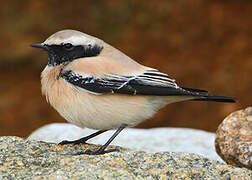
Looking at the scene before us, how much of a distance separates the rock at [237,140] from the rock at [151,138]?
1.58m

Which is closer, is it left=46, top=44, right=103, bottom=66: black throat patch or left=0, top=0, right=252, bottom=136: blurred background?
left=46, top=44, right=103, bottom=66: black throat patch

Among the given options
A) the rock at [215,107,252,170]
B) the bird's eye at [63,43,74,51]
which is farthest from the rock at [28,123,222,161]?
the bird's eye at [63,43,74,51]

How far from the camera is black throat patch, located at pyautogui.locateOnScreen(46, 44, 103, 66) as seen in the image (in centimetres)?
557

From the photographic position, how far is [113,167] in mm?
4438

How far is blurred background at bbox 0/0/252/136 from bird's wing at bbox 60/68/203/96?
532 cm

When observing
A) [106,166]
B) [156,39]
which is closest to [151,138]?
[106,166]

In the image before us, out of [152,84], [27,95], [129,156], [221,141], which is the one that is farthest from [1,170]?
[27,95]

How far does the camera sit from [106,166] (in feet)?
14.6

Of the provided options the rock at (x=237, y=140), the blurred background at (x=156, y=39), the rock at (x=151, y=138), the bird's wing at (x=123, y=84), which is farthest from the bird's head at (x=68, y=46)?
the blurred background at (x=156, y=39)

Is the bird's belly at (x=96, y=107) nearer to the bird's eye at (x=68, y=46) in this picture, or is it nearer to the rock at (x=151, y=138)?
the bird's eye at (x=68, y=46)

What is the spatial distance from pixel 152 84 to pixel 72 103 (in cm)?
91

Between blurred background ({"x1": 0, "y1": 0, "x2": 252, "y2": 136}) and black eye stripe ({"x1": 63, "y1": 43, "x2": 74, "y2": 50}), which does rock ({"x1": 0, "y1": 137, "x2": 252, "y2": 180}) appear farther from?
blurred background ({"x1": 0, "y1": 0, "x2": 252, "y2": 136})

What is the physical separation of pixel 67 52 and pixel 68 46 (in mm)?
75

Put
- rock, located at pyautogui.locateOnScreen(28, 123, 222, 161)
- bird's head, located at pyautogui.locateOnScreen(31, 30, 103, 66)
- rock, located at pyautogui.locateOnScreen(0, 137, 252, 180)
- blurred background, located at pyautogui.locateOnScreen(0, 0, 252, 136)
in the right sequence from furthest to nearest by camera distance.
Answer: blurred background, located at pyautogui.locateOnScreen(0, 0, 252, 136) < rock, located at pyautogui.locateOnScreen(28, 123, 222, 161) < bird's head, located at pyautogui.locateOnScreen(31, 30, 103, 66) < rock, located at pyautogui.locateOnScreen(0, 137, 252, 180)
